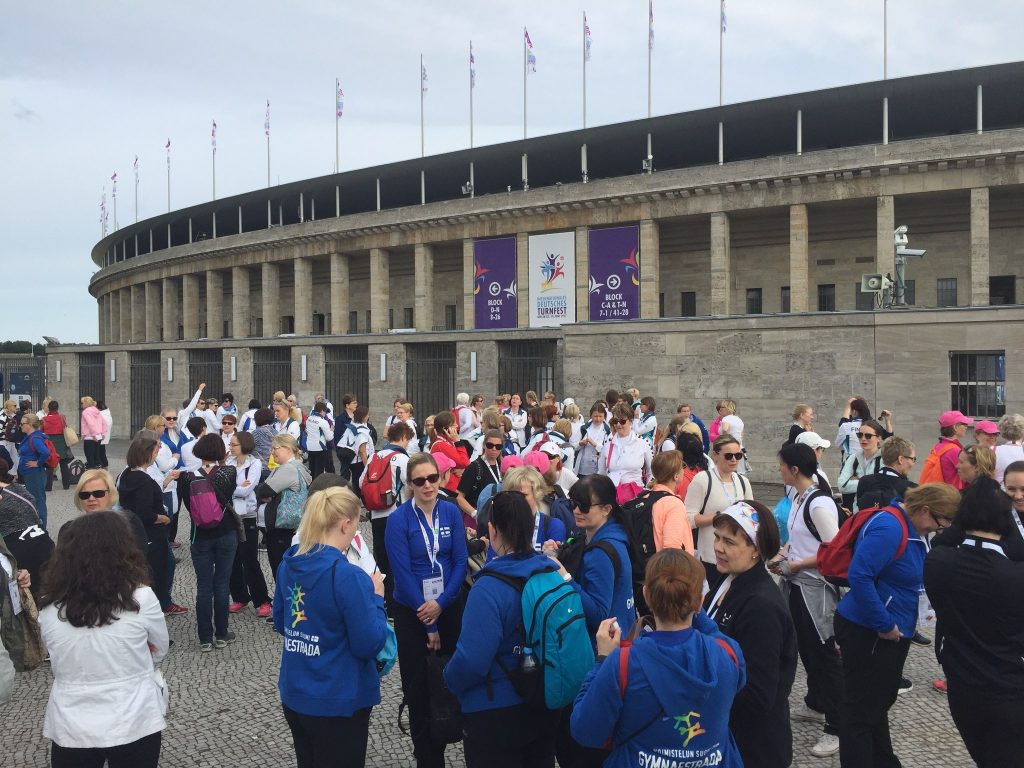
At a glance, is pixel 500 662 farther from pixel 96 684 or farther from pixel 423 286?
pixel 423 286

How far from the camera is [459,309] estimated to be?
39.6 m

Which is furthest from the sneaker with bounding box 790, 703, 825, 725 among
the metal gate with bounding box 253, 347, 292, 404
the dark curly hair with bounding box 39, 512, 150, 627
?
the metal gate with bounding box 253, 347, 292, 404

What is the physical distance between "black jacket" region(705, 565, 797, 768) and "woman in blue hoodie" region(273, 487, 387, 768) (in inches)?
59.8

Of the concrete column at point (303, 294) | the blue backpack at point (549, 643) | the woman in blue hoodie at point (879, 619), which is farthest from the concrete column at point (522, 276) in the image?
the blue backpack at point (549, 643)

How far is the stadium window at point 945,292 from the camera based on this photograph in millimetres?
30188

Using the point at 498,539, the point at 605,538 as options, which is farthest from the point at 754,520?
the point at 498,539

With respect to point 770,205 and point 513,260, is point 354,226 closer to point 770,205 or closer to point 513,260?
point 513,260

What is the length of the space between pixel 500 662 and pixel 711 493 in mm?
3179

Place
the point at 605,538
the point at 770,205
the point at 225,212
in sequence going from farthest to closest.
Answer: the point at 225,212
the point at 770,205
the point at 605,538

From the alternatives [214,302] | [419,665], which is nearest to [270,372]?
[214,302]

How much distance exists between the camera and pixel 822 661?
5.16m

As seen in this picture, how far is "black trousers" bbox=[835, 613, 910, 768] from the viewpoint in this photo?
14.3 ft

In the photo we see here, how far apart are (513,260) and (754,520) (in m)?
30.7

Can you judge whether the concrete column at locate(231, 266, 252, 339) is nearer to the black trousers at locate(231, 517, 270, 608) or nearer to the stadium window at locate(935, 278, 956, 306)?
the stadium window at locate(935, 278, 956, 306)
